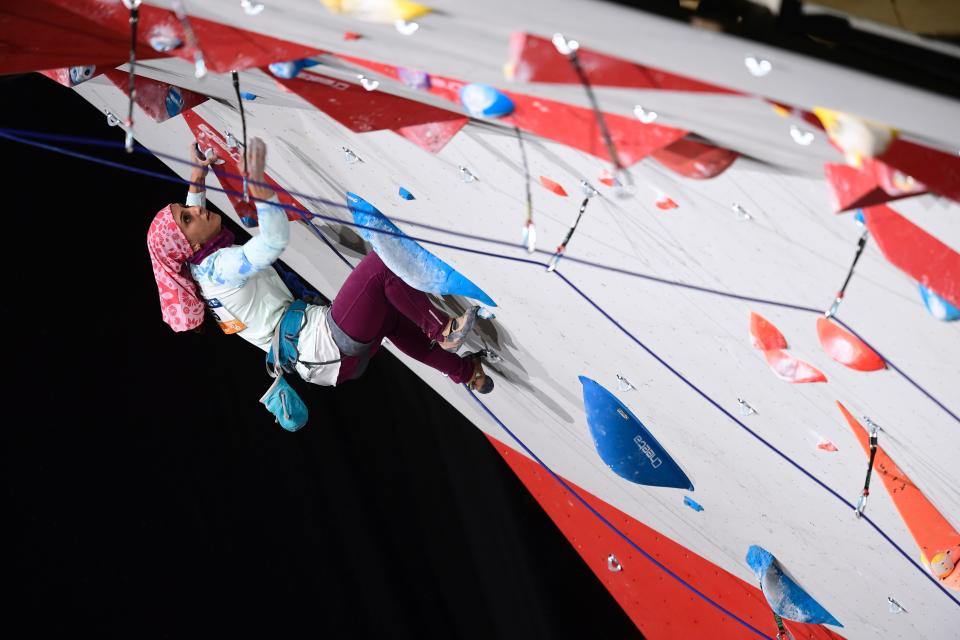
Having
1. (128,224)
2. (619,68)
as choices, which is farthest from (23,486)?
(619,68)

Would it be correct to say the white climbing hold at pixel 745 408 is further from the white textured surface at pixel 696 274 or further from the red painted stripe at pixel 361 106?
the red painted stripe at pixel 361 106

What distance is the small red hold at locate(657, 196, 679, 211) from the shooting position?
1405mm

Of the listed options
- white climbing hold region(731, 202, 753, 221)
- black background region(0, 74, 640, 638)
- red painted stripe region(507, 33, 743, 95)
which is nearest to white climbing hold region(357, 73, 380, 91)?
red painted stripe region(507, 33, 743, 95)

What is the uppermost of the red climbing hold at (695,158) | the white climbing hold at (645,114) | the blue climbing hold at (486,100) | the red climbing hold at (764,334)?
the white climbing hold at (645,114)

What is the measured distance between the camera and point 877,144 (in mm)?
1058

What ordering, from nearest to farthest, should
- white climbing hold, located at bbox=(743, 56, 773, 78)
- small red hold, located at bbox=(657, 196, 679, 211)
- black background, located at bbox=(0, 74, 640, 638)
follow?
white climbing hold, located at bbox=(743, 56, 773, 78)
small red hold, located at bbox=(657, 196, 679, 211)
black background, located at bbox=(0, 74, 640, 638)

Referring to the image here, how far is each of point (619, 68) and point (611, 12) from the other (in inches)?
4.6

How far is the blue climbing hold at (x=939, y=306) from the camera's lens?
126cm

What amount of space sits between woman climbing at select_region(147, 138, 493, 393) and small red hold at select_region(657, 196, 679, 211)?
2.32 feet

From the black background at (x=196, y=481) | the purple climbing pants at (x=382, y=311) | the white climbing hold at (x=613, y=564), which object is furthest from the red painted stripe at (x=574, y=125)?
the white climbing hold at (x=613, y=564)

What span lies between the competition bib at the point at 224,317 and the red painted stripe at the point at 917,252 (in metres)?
1.31

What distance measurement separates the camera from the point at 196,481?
2.63 metres

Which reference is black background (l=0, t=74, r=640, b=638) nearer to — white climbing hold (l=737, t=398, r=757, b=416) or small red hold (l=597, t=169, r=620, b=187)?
white climbing hold (l=737, t=398, r=757, b=416)

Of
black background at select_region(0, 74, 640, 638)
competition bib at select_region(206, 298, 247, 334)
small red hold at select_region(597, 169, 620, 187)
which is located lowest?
black background at select_region(0, 74, 640, 638)
